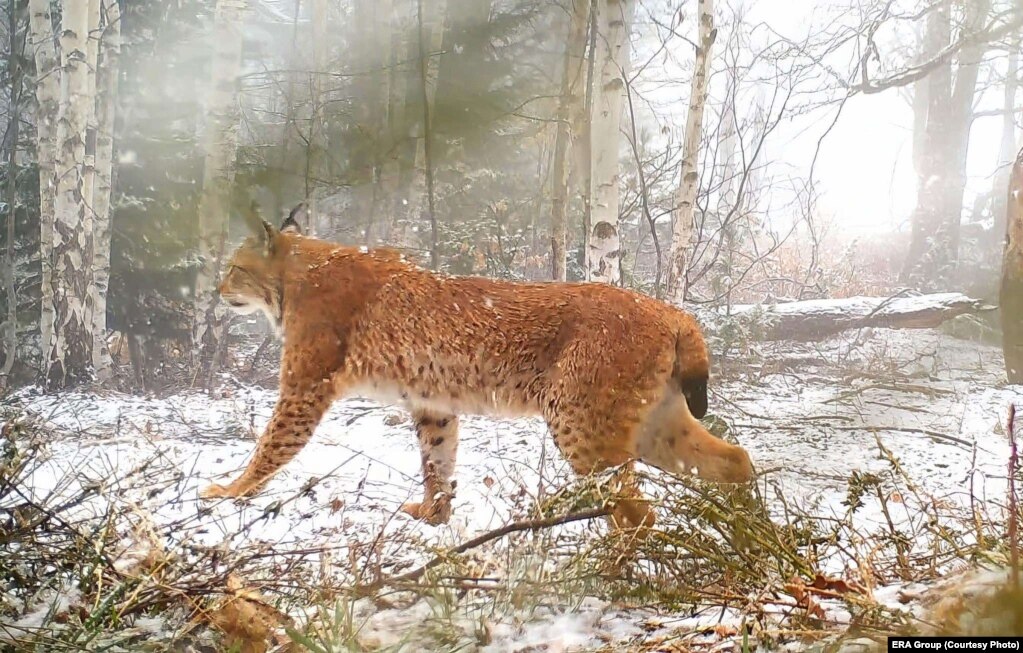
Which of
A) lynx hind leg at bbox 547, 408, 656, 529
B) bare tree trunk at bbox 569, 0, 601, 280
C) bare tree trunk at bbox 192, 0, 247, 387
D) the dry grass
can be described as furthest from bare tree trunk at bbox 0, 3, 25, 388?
bare tree trunk at bbox 569, 0, 601, 280

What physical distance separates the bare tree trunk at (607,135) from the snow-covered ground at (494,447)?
1.81ft

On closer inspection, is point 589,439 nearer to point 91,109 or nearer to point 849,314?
point 849,314

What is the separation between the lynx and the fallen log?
1.30 feet

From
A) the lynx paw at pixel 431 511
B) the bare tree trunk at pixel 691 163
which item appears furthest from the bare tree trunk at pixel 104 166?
the bare tree trunk at pixel 691 163

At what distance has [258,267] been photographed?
2.28 m

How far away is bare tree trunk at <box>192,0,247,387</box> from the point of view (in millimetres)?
2201

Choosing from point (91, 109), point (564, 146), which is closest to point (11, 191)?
point (91, 109)

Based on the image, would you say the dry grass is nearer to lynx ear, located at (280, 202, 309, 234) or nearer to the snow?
the snow

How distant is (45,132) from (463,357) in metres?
1.48

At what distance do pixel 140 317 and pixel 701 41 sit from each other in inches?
80.5

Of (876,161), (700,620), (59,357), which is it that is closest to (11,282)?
(59,357)

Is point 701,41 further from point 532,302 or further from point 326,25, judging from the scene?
point 326,25

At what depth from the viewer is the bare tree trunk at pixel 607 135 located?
240 centimetres

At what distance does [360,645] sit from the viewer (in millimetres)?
1270
